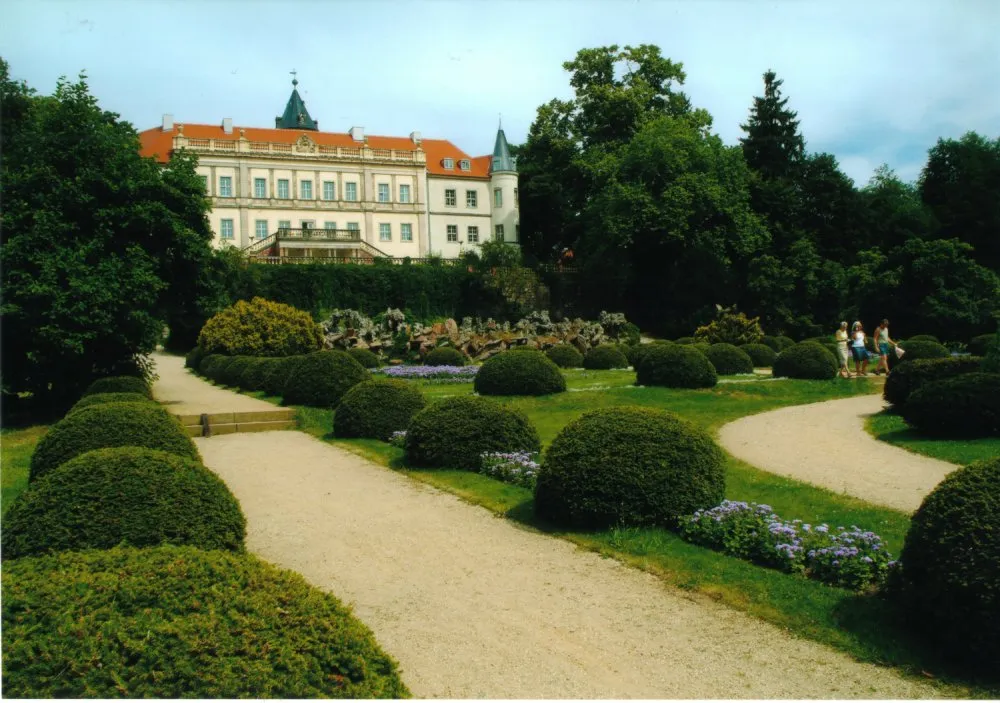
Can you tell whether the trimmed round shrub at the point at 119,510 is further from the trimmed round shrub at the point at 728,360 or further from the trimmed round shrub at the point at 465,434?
the trimmed round shrub at the point at 728,360

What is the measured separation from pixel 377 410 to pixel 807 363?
13.0 metres

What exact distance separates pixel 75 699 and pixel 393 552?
4396 millimetres

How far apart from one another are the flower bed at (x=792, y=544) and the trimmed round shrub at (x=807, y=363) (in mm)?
15547

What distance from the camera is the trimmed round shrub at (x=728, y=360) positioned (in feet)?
77.5

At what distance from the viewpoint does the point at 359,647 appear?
3.37 meters

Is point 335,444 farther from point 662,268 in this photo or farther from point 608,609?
point 662,268

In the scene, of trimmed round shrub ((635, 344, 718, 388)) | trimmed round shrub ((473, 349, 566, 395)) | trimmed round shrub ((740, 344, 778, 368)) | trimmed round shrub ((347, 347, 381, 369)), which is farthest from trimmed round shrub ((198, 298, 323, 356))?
trimmed round shrub ((740, 344, 778, 368))

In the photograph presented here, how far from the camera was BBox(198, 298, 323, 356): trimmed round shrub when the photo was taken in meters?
27.8

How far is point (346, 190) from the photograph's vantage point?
62.2 metres

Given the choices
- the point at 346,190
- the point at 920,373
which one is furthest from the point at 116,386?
the point at 346,190

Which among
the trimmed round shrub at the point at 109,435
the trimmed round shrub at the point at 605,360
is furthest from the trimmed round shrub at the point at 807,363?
the trimmed round shrub at the point at 109,435

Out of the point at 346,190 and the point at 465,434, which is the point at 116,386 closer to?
the point at 465,434

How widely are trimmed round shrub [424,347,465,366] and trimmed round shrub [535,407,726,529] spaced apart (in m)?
20.9

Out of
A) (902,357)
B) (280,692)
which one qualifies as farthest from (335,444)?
(902,357)
